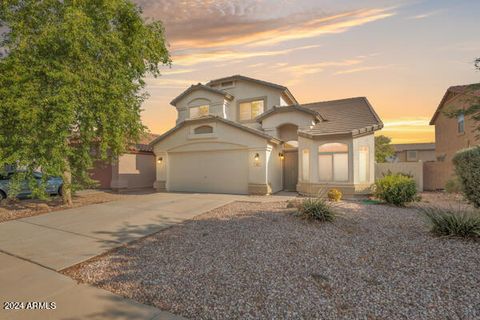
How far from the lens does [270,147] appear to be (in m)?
13.8

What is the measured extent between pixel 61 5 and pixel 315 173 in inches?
573

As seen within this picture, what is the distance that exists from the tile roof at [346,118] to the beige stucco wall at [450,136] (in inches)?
241

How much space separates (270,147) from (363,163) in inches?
205

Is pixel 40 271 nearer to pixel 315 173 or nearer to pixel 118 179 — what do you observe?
pixel 315 173

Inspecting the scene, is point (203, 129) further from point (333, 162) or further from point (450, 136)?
point (450, 136)

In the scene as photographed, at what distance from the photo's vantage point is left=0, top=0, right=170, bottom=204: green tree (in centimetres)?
869

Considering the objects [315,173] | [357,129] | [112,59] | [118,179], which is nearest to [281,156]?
[315,173]

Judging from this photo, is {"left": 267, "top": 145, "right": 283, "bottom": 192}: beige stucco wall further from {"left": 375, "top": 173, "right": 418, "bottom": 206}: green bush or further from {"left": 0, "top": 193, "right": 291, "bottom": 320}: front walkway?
{"left": 375, "top": 173, "right": 418, "bottom": 206}: green bush

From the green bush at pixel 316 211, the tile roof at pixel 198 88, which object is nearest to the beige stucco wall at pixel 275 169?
the tile roof at pixel 198 88

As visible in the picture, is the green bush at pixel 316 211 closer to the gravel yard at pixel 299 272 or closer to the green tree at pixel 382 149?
the gravel yard at pixel 299 272

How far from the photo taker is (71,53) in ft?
30.0

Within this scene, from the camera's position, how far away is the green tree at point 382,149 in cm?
3111

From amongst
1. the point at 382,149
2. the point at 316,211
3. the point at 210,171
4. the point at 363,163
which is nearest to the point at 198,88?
the point at 210,171

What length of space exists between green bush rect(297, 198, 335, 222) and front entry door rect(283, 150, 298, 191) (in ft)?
27.0
